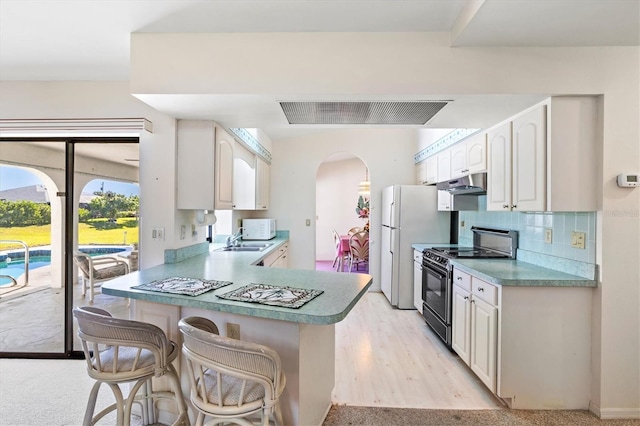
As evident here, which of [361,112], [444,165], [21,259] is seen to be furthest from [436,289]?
[21,259]

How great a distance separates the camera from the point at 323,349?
1.97 m

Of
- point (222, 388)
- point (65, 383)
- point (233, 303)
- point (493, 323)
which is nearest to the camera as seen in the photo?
point (222, 388)

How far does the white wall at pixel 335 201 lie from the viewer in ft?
28.5

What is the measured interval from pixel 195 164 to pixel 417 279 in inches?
116

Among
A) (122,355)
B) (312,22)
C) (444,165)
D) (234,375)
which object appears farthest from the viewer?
(444,165)

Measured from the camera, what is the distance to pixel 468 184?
3160 mm

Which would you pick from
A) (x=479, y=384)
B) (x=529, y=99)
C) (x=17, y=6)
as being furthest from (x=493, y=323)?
(x=17, y=6)

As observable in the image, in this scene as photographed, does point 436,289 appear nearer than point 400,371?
No

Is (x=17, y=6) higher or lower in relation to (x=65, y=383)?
higher

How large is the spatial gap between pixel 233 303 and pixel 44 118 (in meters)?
2.48

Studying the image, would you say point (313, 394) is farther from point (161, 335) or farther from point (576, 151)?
point (576, 151)

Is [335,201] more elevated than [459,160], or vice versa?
[459,160]

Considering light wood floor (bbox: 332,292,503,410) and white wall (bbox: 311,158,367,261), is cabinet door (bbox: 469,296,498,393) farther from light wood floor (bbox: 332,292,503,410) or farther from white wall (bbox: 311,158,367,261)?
white wall (bbox: 311,158,367,261)

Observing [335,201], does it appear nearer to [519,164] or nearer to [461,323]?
[461,323]
